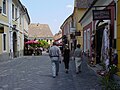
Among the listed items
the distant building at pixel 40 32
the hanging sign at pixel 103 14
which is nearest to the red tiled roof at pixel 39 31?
the distant building at pixel 40 32

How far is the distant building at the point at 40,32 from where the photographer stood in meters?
89.8

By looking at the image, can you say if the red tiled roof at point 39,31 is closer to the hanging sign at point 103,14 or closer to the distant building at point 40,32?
the distant building at point 40,32

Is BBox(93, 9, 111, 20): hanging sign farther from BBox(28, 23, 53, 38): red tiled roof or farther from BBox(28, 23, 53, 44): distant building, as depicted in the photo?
BBox(28, 23, 53, 38): red tiled roof

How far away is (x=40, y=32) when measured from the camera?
301 ft

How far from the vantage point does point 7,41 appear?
27641 millimetres

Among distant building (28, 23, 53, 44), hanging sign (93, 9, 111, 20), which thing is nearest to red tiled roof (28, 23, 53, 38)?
distant building (28, 23, 53, 44)

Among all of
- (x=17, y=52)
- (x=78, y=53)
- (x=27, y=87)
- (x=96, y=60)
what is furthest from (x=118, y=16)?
(x=17, y=52)

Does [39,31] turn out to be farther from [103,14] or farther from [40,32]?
[103,14]

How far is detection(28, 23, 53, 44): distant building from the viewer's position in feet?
295

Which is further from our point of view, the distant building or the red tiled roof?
the red tiled roof

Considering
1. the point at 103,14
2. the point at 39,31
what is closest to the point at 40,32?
the point at 39,31

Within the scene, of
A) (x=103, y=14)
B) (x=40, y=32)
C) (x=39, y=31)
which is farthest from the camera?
(x=39, y=31)

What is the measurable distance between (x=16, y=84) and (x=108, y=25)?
4.52 metres

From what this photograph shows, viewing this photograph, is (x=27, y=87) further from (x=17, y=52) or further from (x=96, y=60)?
(x=17, y=52)
